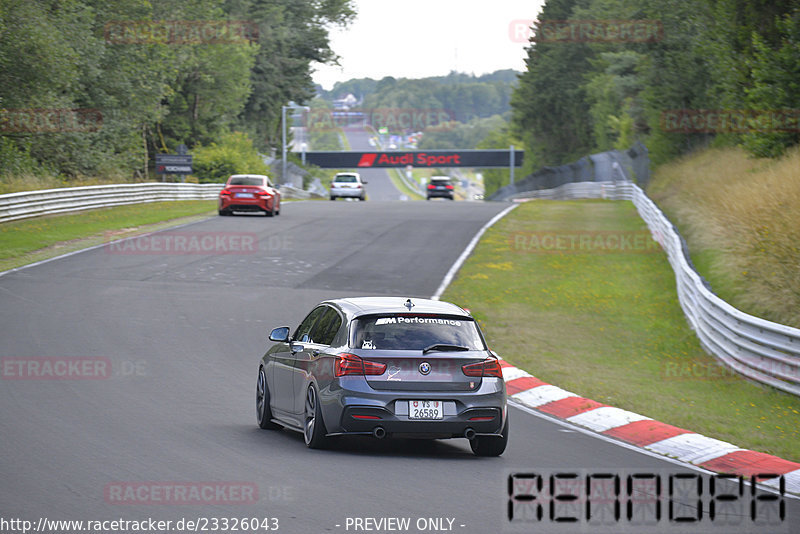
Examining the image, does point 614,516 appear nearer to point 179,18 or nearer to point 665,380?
point 665,380

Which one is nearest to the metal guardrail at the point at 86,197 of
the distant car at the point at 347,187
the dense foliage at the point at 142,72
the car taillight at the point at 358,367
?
the dense foliage at the point at 142,72

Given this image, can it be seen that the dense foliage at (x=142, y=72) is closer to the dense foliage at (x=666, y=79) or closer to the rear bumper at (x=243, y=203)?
the rear bumper at (x=243, y=203)

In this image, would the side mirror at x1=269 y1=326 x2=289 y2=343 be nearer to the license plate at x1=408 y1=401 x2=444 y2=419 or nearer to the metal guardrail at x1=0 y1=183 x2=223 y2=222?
the license plate at x1=408 y1=401 x2=444 y2=419

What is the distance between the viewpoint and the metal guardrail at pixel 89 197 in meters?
Result: 31.5

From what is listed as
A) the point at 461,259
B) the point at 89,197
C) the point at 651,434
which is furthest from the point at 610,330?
the point at 89,197

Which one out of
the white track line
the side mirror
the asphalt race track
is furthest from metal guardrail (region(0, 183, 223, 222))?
the side mirror

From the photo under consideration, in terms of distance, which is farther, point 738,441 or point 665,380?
point 665,380

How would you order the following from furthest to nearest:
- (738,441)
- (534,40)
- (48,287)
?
(534,40)
(48,287)
(738,441)

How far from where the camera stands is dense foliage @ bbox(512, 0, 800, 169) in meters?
28.4

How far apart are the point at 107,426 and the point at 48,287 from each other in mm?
11596

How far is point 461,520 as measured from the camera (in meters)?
6.87

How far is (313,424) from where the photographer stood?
30.6ft

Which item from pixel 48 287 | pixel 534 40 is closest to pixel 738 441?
pixel 48 287

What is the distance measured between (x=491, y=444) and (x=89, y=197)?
3058 centimetres
